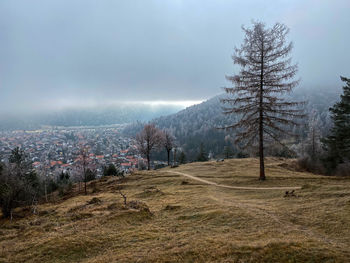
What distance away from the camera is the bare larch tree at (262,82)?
68.5 feet

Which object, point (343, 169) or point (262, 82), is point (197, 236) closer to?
point (262, 82)

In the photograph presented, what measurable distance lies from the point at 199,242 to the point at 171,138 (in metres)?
50.0

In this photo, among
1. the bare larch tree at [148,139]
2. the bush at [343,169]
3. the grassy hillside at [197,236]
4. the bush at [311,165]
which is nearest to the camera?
the grassy hillside at [197,236]

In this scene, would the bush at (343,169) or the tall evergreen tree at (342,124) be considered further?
the bush at (343,169)

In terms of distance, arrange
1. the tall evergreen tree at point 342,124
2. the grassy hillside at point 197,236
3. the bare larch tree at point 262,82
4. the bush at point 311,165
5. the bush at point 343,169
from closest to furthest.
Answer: the grassy hillside at point 197,236
the bare larch tree at point 262,82
the tall evergreen tree at point 342,124
the bush at point 343,169
the bush at point 311,165

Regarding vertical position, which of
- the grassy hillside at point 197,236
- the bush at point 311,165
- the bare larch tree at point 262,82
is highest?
the bare larch tree at point 262,82

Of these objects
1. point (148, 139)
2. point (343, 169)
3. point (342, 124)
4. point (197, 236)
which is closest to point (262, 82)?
point (197, 236)

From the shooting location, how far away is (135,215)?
478 inches

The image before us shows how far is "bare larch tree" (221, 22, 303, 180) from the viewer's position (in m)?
20.9

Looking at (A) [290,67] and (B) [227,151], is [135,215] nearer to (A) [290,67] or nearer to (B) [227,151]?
(A) [290,67]

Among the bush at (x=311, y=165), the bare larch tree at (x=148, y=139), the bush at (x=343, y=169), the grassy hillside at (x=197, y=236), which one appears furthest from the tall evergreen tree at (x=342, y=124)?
the bare larch tree at (x=148, y=139)

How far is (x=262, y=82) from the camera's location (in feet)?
70.6

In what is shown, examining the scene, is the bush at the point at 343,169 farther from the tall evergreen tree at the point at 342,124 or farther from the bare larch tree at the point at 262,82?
the bare larch tree at the point at 262,82

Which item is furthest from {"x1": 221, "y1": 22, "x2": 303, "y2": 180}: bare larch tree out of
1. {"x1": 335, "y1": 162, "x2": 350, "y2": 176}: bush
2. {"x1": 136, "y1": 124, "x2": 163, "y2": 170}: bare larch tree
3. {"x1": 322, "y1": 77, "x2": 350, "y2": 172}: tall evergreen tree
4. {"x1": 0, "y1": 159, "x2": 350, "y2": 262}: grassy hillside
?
{"x1": 136, "y1": 124, "x2": 163, "y2": 170}: bare larch tree
